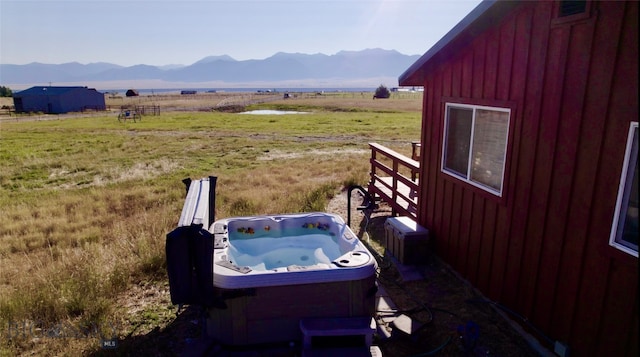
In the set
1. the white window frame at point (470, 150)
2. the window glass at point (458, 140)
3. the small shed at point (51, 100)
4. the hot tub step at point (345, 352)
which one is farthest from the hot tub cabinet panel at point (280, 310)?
the small shed at point (51, 100)

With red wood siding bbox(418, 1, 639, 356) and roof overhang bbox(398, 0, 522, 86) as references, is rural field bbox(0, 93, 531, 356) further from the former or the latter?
roof overhang bbox(398, 0, 522, 86)

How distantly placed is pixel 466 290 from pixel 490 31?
333 centimetres

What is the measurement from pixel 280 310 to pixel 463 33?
3.95 meters

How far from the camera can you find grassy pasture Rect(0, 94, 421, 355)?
4.52 metres

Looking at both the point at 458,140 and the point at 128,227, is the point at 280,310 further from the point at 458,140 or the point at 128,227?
the point at 128,227

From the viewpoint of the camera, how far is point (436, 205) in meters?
6.00

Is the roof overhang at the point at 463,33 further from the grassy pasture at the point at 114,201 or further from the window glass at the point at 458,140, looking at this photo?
the grassy pasture at the point at 114,201

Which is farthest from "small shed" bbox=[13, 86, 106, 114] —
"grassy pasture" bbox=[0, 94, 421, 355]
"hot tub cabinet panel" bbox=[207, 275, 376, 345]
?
"hot tub cabinet panel" bbox=[207, 275, 376, 345]

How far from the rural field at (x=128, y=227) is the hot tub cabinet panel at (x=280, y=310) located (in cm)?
46

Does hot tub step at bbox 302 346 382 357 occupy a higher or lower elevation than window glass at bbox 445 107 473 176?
lower

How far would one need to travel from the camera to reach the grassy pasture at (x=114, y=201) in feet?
14.8

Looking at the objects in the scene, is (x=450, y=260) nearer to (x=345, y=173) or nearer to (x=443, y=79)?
(x=443, y=79)

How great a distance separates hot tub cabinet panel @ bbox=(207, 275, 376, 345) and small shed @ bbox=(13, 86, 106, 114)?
5483 centimetres

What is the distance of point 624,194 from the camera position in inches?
117
